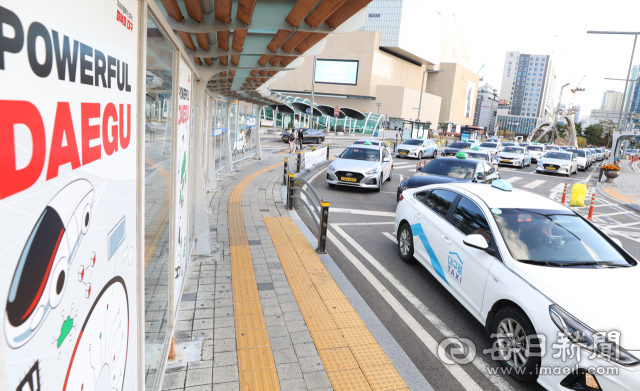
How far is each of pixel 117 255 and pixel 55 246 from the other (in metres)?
0.75

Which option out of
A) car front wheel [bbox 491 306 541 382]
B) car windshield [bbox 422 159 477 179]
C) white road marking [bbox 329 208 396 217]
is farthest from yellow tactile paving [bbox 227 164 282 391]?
car windshield [bbox 422 159 477 179]

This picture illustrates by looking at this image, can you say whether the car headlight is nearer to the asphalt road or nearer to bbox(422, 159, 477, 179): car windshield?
the asphalt road

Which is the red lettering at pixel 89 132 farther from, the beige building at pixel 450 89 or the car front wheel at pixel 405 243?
the beige building at pixel 450 89

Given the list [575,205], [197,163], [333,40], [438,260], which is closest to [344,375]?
[438,260]

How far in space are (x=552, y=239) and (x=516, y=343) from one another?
4.69 feet

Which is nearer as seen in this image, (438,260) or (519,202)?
(519,202)

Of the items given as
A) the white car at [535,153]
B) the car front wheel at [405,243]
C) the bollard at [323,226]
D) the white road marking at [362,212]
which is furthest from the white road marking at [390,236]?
the white car at [535,153]

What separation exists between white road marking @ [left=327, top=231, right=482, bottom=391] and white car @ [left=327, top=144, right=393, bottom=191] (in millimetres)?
5940

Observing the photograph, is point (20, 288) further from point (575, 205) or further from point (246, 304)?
point (575, 205)

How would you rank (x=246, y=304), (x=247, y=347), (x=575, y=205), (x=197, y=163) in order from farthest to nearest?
(x=575, y=205)
(x=197, y=163)
(x=246, y=304)
(x=247, y=347)

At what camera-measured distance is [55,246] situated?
1.26 metres

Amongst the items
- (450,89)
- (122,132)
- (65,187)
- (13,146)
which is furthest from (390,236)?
(450,89)

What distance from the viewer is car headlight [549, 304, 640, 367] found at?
10.4ft

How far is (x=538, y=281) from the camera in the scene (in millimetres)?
3963
